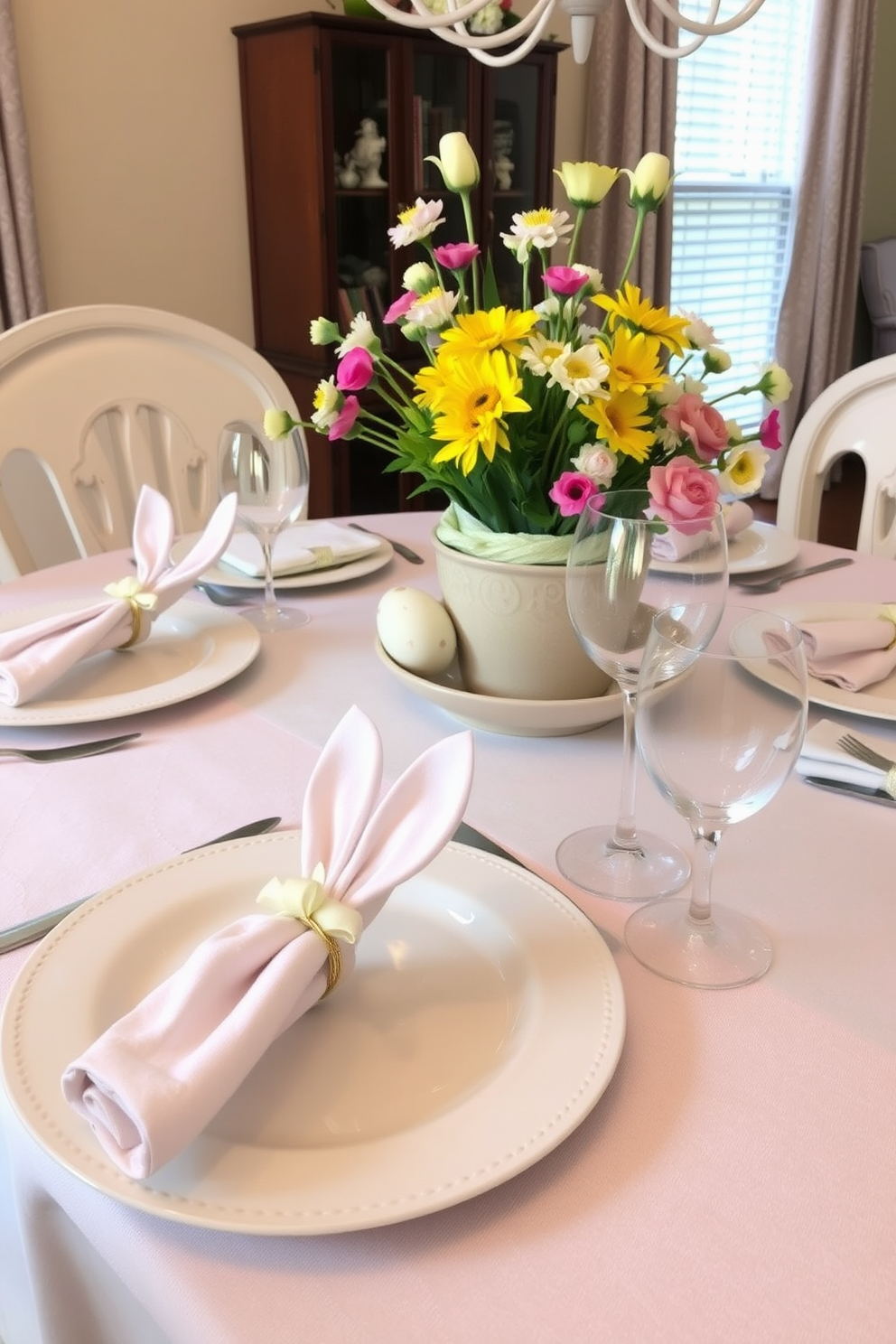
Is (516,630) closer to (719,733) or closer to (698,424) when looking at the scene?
(698,424)

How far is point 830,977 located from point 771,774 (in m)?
0.13

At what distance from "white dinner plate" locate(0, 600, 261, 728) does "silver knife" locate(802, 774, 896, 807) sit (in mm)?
488

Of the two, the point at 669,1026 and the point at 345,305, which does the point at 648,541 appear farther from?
the point at 345,305

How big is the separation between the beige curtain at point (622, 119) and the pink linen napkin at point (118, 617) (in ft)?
9.98

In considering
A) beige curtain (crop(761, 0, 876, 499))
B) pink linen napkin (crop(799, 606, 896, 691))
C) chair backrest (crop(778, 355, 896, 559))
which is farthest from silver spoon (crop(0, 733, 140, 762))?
beige curtain (crop(761, 0, 876, 499))

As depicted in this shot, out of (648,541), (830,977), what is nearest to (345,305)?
(648,541)

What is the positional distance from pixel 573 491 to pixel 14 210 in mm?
2150

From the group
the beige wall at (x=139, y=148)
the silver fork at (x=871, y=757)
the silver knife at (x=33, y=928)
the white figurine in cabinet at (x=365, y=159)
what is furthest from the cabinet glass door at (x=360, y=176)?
the silver knife at (x=33, y=928)

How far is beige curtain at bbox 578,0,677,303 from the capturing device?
12.1 ft

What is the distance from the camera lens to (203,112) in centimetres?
281

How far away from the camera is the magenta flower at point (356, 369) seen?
826 mm

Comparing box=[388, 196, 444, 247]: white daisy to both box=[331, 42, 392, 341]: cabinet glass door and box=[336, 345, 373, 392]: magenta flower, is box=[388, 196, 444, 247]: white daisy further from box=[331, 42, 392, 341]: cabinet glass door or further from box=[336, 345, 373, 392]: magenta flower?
box=[331, 42, 392, 341]: cabinet glass door

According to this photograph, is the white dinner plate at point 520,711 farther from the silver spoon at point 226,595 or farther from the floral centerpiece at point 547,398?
the silver spoon at point 226,595

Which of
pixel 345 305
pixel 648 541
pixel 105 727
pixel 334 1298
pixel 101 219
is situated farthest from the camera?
pixel 345 305
